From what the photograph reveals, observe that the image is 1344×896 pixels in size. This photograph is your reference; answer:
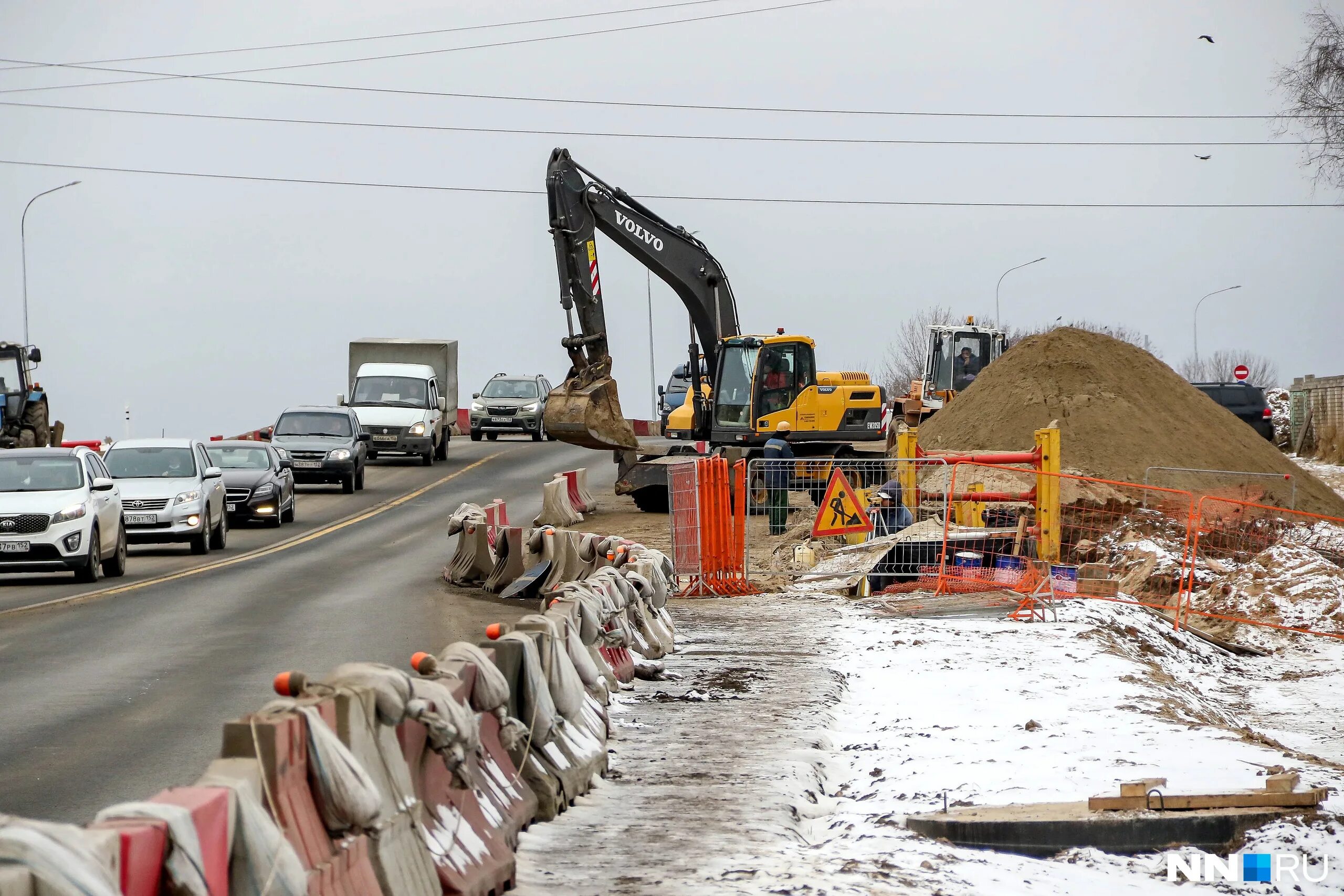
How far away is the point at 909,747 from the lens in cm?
909

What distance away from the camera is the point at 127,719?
34.3 ft

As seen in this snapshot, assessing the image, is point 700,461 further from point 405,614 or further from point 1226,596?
point 1226,596

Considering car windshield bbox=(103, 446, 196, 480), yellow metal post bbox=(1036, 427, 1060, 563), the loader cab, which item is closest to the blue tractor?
car windshield bbox=(103, 446, 196, 480)

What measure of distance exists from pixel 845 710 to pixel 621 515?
783 inches

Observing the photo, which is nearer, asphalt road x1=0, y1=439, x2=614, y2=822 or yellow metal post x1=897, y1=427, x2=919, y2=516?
asphalt road x1=0, y1=439, x2=614, y2=822

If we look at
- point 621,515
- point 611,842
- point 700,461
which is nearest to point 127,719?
point 611,842

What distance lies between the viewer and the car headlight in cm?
1966

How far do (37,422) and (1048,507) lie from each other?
100 ft

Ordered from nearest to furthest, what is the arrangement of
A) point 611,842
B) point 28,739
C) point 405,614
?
point 611,842
point 28,739
point 405,614

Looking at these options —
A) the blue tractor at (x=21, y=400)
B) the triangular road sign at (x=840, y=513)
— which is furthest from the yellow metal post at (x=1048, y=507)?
the blue tractor at (x=21, y=400)

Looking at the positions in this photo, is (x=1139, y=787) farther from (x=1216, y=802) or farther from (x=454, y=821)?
(x=454, y=821)

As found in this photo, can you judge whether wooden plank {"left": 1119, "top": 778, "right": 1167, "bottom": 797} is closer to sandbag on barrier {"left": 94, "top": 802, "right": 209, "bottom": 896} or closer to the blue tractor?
sandbag on barrier {"left": 94, "top": 802, "right": 209, "bottom": 896}

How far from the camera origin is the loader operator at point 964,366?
42.6 metres

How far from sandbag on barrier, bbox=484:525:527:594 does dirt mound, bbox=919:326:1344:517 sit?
11368 mm
